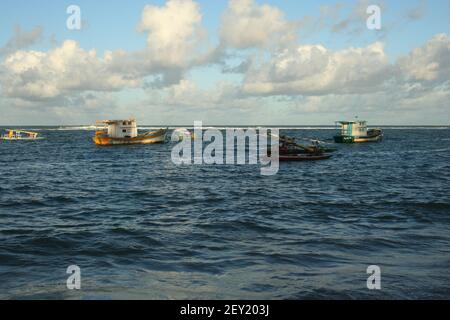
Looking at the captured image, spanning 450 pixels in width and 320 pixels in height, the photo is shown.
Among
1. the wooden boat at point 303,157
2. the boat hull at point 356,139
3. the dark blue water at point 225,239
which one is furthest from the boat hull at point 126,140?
the dark blue water at point 225,239

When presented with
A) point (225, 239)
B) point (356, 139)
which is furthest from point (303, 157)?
point (356, 139)

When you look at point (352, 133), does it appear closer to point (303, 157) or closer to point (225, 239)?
point (303, 157)

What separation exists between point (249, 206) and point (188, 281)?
12.3m

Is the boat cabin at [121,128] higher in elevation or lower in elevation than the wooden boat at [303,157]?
higher

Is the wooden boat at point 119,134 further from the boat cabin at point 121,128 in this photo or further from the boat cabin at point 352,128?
the boat cabin at point 352,128

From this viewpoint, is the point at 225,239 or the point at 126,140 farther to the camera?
the point at 126,140

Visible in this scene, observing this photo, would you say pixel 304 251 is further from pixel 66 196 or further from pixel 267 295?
pixel 66 196

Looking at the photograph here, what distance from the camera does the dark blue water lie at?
11.5m

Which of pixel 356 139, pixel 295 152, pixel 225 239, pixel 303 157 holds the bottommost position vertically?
pixel 225 239

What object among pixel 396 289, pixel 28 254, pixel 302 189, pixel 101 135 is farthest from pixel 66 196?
pixel 101 135

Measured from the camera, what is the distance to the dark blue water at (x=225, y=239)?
11.5m

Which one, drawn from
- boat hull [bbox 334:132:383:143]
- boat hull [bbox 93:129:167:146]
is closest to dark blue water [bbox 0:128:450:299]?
boat hull [bbox 93:129:167:146]

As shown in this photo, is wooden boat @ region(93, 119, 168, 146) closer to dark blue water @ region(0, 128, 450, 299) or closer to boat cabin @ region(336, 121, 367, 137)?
boat cabin @ region(336, 121, 367, 137)

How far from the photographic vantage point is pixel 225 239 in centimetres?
1677
